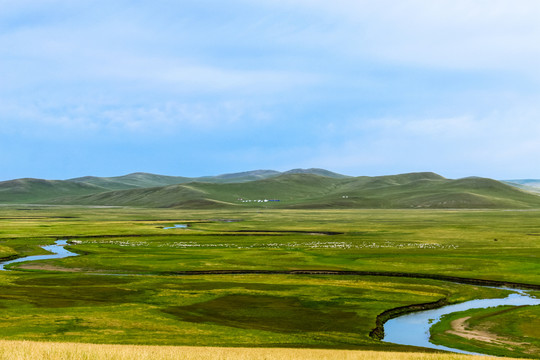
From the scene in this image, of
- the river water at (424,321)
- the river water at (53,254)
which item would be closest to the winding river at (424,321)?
the river water at (424,321)

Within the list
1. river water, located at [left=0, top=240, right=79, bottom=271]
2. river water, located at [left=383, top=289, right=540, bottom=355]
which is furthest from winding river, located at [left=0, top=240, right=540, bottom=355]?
river water, located at [left=0, top=240, right=79, bottom=271]

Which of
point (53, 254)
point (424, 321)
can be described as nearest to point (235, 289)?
point (424, 321)

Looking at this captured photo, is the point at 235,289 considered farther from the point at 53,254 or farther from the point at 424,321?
the point at 53,254

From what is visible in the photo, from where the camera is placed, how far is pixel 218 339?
108ft

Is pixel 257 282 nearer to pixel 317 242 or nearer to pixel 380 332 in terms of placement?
pixel 380 332

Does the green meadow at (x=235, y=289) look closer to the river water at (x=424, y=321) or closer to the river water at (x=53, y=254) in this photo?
the river water at (x=424, y=321)

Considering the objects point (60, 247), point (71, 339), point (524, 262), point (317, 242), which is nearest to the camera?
point (71, 339)

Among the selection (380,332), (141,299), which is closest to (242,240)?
(141,299)

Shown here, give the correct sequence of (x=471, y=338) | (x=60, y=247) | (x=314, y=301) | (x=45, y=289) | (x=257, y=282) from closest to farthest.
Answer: (x=471, y=338), (x=314, y=301), (x=45, y=289), (x=257, y=282), (x=60, y=247)

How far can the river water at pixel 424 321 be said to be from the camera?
36.2 meters

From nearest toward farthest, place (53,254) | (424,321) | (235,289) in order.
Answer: (424,321), (235,289), (53,254)

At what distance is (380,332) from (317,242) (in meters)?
64.5

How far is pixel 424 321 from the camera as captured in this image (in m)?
41.8

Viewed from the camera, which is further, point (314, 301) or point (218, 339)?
point (314, 301)
